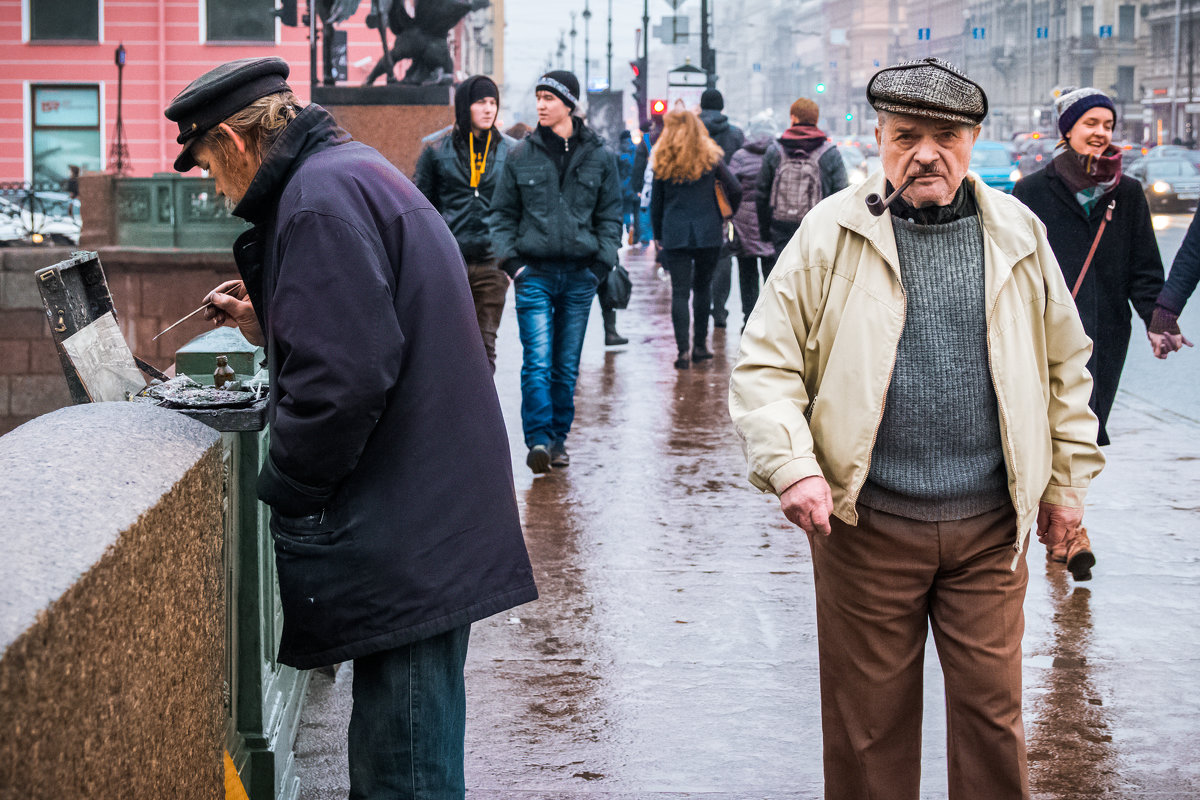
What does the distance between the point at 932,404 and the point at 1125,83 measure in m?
94.0

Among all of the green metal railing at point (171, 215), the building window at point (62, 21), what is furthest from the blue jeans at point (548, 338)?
the building window at point (62, 21)

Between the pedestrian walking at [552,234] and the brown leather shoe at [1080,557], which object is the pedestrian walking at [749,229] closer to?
the pedestrian walking at [552,234]

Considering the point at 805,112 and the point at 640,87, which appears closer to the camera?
the point at 805,112

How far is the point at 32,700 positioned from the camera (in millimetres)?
1693

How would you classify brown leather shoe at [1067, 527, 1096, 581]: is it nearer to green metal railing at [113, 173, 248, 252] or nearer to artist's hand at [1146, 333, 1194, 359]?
artist's hand at [1146, 333, 1194, 359]

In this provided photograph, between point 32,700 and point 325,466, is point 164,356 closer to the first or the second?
point 325,466

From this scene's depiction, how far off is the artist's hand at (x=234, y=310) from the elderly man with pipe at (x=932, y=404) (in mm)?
1221

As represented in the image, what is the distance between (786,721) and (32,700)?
305 cm

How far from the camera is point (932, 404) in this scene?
3.13m

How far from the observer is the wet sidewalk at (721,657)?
4.09 metres

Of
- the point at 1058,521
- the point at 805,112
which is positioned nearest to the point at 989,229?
the point at 1058,521

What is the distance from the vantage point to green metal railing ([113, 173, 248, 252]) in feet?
48.8

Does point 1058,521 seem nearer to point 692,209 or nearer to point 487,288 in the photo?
point 487,288

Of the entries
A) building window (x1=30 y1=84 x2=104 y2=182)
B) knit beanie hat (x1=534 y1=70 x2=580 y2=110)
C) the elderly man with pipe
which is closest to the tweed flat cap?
the elderly man with pipe
